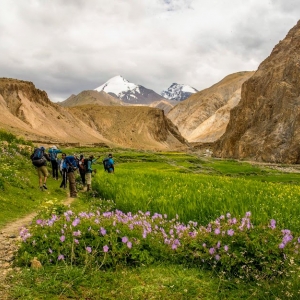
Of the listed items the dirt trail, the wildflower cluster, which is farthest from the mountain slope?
the wildflower cluster

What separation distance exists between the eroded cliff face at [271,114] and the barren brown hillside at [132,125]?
4301 centimetres

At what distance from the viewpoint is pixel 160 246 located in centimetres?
681

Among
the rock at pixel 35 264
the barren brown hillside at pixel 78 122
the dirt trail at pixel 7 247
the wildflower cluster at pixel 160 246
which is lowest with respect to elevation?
the dirt trail at pixel 7 247

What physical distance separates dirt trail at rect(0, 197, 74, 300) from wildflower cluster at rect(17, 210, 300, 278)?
358mm

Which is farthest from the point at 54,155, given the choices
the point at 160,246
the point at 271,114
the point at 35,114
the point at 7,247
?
the point at 35,114

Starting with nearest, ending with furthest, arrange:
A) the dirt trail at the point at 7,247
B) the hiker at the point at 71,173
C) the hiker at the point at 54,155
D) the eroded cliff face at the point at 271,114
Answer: the dirt trail at the point at 7,247 < the hiker at the point at 71,173 < the hiker at the point at 54,155 < the eroded cliff face at the point at 271,114

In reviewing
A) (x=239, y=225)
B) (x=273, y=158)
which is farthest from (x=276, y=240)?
(x=273, y=158)

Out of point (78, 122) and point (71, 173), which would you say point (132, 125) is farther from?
point (71, 173)

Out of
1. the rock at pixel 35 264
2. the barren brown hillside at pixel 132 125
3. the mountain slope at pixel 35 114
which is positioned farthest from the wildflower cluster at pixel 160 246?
the barren brown hillside at pixel 132 125

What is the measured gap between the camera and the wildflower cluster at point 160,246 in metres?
6.01

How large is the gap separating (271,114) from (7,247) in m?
102

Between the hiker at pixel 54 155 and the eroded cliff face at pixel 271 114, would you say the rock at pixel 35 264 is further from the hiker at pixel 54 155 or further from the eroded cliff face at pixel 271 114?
the eroded cliff face at pixel 271 114

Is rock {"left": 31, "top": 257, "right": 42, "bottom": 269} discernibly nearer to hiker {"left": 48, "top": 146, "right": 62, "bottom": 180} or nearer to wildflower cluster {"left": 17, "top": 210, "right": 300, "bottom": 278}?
wildflower cluster {"left": 17, "top": 210, "right": 300, "bottom": 278}

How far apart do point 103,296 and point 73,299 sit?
17.2 inches
